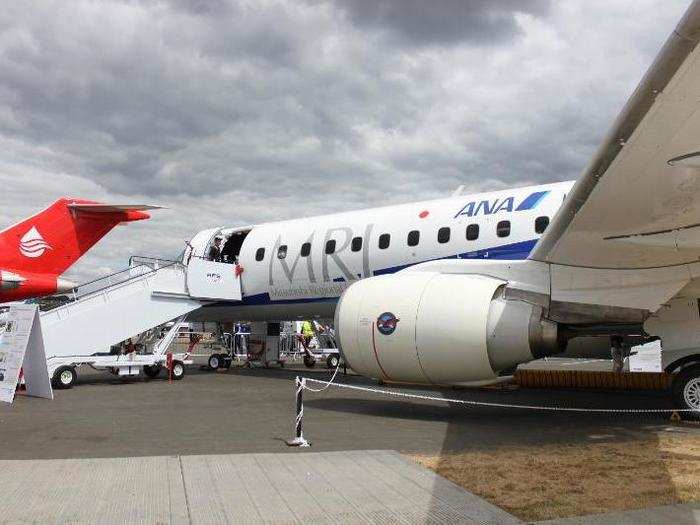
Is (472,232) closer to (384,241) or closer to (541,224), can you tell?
(541,224)

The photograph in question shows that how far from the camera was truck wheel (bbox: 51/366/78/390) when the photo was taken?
14.8 meters

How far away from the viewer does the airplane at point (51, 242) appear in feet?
55.4

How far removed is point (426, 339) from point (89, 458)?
498cm

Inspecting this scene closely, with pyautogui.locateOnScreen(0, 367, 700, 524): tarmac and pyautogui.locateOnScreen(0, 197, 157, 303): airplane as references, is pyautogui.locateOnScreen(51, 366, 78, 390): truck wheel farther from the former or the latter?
pyautogui.locateOnScreen(0, 197, 157, 303): airplane

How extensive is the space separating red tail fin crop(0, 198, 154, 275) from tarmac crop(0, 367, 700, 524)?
490 centimetres

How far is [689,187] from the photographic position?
7023 millimetres

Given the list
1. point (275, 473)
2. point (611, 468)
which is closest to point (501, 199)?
point (611, 468)

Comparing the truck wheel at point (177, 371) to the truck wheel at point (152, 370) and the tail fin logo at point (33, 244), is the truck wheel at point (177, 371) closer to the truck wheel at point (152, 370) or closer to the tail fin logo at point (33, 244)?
the truck wheel at point (152, 370)

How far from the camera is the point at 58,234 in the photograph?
17547 millimetres

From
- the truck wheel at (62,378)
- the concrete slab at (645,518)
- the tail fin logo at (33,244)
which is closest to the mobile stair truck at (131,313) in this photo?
the truck wheel at (62,378)

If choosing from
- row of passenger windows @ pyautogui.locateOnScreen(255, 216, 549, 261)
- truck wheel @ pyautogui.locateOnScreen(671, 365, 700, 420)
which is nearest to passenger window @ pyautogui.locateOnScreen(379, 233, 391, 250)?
row of passenger windows @ pyautogui.locateOnScreen(255, 216, 549, 261)

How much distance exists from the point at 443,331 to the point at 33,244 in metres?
13.2

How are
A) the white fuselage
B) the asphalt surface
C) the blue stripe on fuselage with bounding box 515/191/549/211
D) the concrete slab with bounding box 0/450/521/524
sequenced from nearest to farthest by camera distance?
1. the concrete slab with bounding box 0/450/521/524
2. the asphalt surface
3. the blue stripe on fuselage with bounding box 515/191/549/211
4. the white fuselage

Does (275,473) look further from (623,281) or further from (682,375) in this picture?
(682,375)
